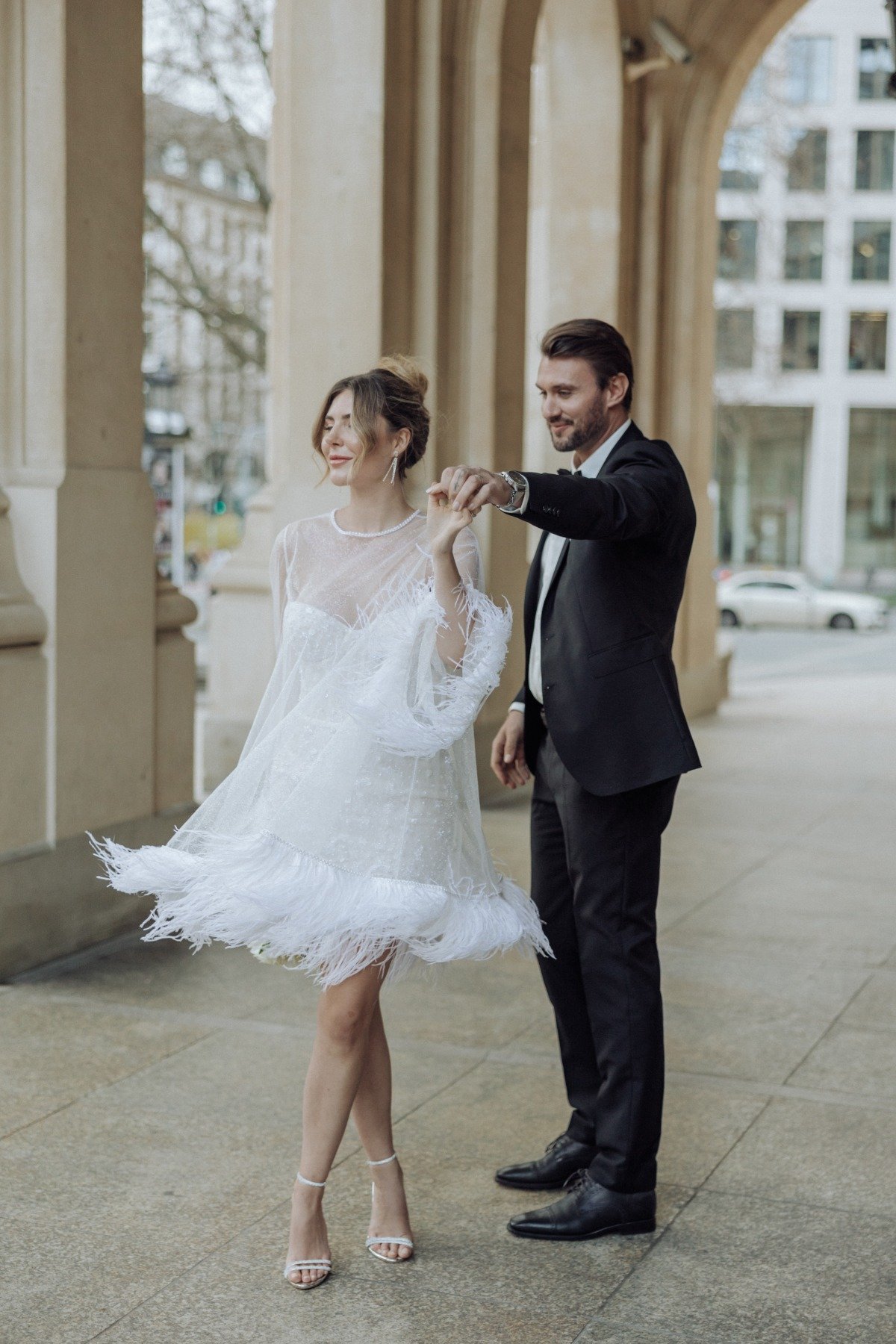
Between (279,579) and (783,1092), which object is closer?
(279,579)

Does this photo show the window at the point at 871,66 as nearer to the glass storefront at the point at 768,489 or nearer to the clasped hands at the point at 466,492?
the glass storefront at the point at 768,489

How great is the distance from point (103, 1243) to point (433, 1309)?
80 centimetres

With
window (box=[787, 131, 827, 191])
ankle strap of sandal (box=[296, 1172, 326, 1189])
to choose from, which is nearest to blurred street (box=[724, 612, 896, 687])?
window (box=[787, 131, 827, 191])

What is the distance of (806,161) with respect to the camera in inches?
1314

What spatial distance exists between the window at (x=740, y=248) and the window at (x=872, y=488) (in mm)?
7733

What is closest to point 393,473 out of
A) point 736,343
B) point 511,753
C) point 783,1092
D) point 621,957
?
point 511,753

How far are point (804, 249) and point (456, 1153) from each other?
5609 cm

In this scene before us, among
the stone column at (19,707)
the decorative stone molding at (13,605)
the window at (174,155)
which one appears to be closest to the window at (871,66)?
the window at (174,155)

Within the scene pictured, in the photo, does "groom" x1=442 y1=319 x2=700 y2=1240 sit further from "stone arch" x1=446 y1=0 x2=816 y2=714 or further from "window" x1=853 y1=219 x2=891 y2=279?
"window" x1=853 y1=219 x2=891 y2=279

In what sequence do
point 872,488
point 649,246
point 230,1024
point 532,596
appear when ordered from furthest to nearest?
1. point 872,488
2. point 649,246
3. point 230,1024
4. point 532,596

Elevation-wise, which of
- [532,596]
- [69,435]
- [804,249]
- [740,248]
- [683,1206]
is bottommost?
[683,1206]

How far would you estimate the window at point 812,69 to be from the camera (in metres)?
56.0

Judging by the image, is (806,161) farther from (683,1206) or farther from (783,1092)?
(683,1206)

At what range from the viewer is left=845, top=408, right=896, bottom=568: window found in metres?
58.7
